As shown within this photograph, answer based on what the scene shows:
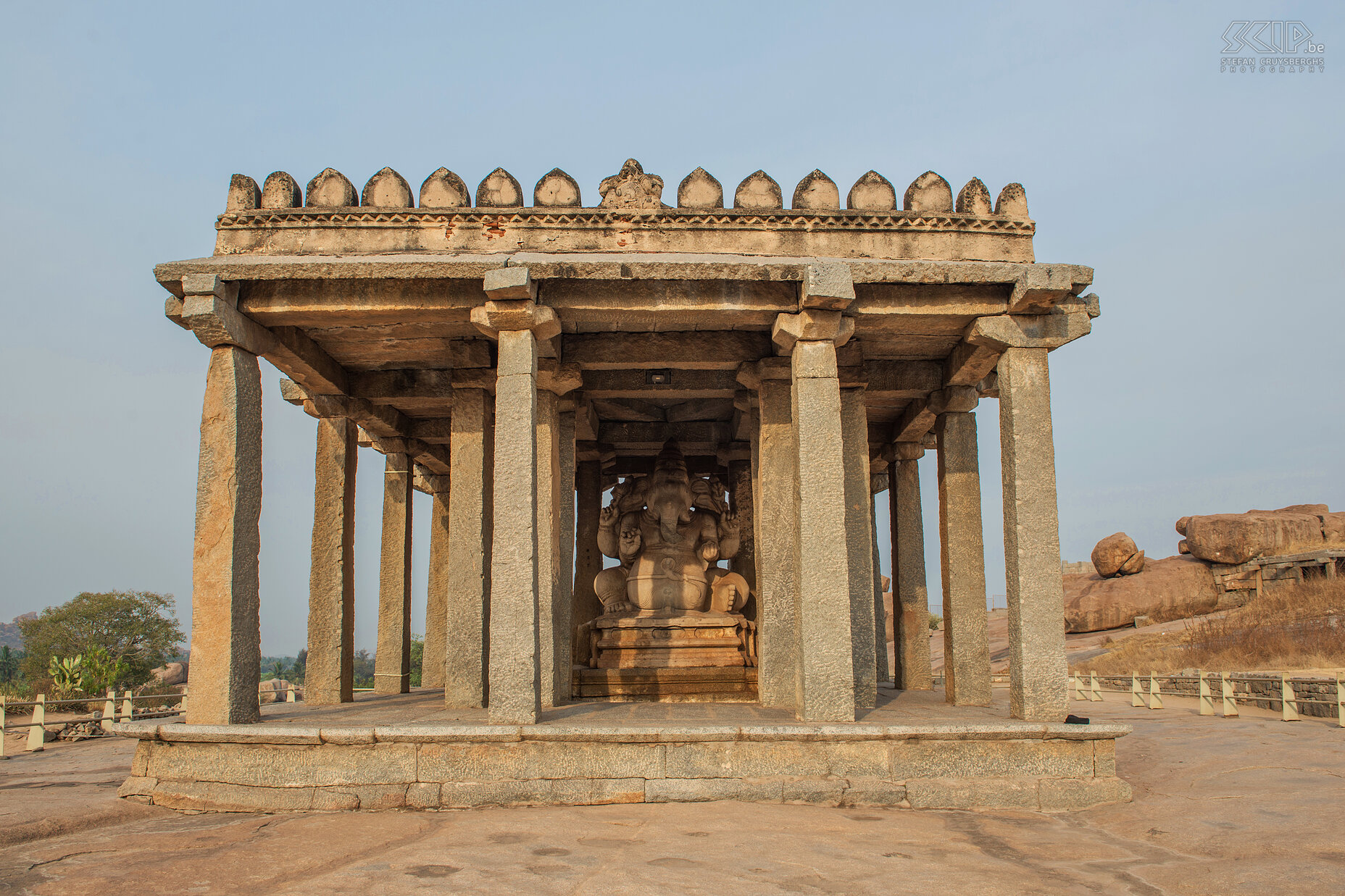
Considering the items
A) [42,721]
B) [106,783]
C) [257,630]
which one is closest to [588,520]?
[257,630]

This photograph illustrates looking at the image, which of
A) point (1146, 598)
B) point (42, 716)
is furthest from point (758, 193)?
point (1146, 598)

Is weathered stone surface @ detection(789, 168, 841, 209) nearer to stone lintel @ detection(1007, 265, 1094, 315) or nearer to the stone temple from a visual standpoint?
the stone temple

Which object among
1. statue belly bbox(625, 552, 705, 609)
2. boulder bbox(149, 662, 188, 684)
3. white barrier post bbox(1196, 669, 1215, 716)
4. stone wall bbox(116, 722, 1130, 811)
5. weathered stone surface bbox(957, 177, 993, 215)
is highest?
weathered stone surface bbox(957, 177, 993, 215)

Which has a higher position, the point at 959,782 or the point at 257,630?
the point at 257,630

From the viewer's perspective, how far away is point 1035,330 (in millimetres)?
9539

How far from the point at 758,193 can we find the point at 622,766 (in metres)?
6.44

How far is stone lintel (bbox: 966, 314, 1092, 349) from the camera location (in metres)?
9.48

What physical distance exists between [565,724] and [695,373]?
5988 millimetres

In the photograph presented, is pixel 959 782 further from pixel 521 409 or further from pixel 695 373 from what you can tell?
pixel 695 373

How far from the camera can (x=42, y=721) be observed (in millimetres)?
13195

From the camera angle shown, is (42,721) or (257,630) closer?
(257,630)

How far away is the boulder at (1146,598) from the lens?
34188 mm

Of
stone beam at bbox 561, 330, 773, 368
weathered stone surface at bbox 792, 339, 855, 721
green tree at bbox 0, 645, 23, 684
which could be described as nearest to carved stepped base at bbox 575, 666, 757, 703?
weathered stone surface at bbox 792, 339, 855, 721

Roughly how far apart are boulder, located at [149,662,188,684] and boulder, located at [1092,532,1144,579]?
39761mm
